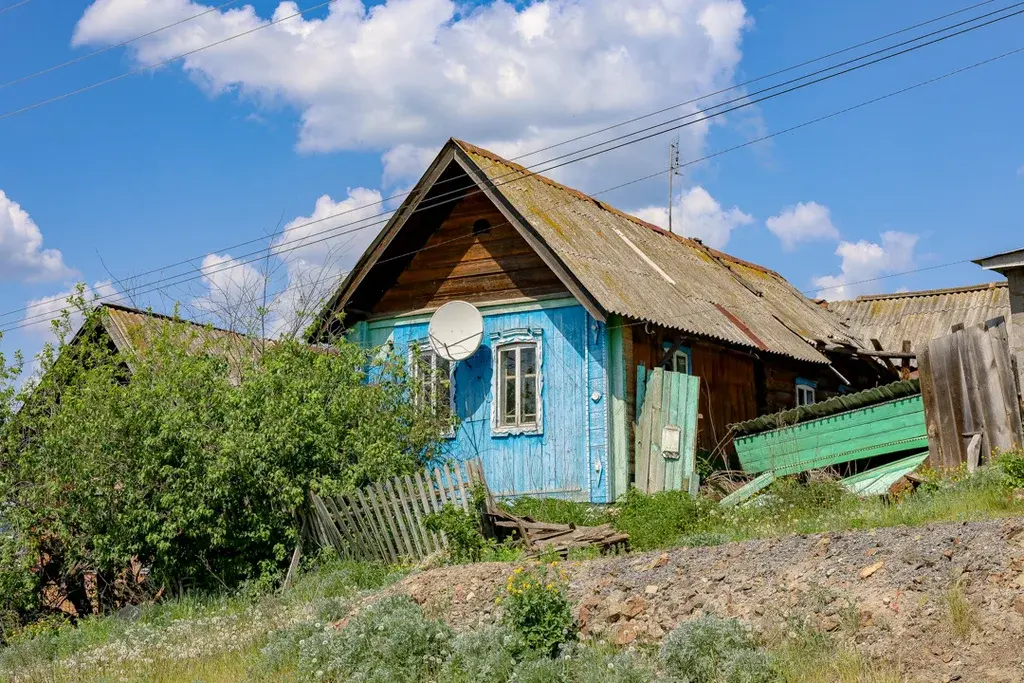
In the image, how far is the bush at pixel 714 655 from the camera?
6711mm

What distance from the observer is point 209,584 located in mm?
12844

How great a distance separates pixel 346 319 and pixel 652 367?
5255mm

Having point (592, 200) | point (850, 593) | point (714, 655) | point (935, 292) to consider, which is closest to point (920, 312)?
point (935, 292)

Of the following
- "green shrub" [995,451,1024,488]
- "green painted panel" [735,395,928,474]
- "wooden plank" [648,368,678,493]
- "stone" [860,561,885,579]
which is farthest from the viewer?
"wooden plank" [648,368,678,493]

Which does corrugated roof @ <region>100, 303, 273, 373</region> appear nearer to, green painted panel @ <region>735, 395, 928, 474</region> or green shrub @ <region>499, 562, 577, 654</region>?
green painted panel @ <region>735, 395, 928, 474</region>

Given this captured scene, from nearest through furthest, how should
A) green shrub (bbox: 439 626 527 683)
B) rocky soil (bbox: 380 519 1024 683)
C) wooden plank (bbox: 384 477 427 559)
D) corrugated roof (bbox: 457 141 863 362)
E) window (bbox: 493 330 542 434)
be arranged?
1. rocky soil (bbox: 380 519 1024 683)
2. green shrub (bbox: 439 626 527 683)
3. wooden plank (bbox: 384 477 427 559)
4. corrugated roof (bbox: 457 141 863 362)
5. window (bbox: 493 330 542 434)

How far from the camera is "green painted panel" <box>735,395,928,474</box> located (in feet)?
44.5

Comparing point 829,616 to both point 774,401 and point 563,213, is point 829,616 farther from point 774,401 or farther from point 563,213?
point 774,401

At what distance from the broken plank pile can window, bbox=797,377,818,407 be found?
9.22m

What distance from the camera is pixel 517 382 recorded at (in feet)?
51.6

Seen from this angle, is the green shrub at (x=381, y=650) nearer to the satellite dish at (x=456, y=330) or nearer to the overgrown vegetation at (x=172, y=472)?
the overgrown vegetation at (x=172, y=472)

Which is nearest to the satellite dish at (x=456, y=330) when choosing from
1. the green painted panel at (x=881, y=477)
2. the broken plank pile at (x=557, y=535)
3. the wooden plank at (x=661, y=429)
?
the wooden plank at (x=661, y=429)

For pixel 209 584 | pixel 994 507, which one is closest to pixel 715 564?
pixel 994 507

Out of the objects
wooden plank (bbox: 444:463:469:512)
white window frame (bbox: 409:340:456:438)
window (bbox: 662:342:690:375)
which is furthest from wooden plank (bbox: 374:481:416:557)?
window (bbox: 662:342:690:375)
